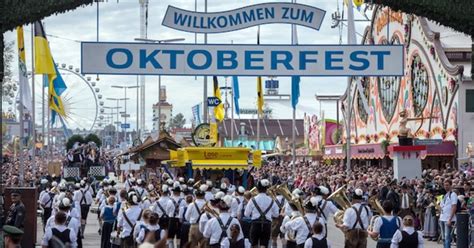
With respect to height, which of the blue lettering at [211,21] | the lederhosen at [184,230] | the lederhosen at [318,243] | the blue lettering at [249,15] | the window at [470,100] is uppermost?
the blue lettering at [249,15]

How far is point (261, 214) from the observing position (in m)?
22.4

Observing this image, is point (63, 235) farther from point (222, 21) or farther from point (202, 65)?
point (222, 21)

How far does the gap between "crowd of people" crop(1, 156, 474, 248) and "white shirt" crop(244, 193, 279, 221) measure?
20mm

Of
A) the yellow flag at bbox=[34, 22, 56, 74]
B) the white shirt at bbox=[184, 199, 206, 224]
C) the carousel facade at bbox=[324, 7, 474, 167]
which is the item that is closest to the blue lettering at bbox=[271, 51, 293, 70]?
the white shirt at bbox=[184, 199, 206, 224]

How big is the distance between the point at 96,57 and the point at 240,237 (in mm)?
5490

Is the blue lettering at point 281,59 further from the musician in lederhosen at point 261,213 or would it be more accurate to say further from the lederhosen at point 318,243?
the lederhosen at point 318,243

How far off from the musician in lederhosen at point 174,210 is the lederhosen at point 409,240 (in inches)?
321

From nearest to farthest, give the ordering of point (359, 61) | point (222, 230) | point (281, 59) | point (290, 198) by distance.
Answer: point (222, 230)
point (281, 59)
point (290, 198)
point (359, 61)

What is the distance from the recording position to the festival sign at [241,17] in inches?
874

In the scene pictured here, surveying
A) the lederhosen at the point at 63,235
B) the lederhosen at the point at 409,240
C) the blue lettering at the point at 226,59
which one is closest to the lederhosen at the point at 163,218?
the blue lettering at the point at 226,59

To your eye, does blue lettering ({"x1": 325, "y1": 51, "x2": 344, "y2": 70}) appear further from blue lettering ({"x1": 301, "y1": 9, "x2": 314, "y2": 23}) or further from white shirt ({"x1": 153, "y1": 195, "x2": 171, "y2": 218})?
white shirt ({"x1": 153, "y1": 195, "x2": 171, "y2": 218})

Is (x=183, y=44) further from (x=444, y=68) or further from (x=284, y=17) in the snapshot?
(x=444, y=68)

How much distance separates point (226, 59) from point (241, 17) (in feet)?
4.10

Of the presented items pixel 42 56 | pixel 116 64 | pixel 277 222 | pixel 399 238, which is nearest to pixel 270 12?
pixel 116 64
